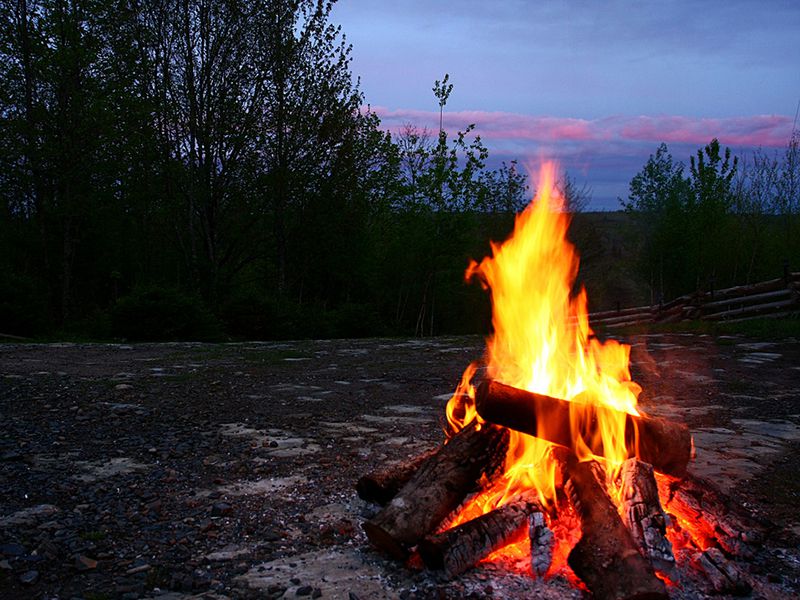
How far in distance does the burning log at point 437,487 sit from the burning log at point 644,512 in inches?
27.9

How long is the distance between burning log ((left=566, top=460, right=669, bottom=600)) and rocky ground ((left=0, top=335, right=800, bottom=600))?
6.6 inches

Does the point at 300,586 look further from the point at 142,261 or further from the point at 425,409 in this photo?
the point at 142,261

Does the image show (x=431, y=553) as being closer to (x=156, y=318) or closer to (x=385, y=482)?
(x=385, y=482)

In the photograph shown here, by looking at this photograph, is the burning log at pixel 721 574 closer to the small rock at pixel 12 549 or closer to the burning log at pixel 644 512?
the burning log at pixel 644 512

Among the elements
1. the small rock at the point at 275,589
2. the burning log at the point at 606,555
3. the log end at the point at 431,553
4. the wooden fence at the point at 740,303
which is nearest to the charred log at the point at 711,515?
the burning log at the point at 606,555

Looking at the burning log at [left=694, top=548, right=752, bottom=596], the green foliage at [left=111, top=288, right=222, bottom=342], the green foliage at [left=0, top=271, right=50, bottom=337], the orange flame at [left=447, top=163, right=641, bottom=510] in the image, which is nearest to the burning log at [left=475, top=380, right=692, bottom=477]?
the orange flame at [left=447, top=163, right=641, bottom=510]

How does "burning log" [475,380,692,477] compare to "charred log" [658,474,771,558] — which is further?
"burning log" [475,380,692,477]

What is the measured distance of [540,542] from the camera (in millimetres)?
2873

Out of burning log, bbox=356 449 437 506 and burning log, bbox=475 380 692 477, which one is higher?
burning log, bbox=475 380 692 477

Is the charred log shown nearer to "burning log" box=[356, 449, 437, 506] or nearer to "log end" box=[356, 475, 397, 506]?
"burning log" box=[356, 449, 437, 506]

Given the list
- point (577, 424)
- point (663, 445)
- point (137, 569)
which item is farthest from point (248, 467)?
point (663, 445)

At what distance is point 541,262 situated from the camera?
423 cm

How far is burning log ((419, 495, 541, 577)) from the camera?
109 inches

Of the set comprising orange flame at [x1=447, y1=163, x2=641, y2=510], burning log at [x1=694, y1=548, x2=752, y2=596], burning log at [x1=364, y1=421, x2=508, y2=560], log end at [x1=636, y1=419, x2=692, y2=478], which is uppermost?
orange flame at [x1=447, y1=163, x2=641, y2=510]
